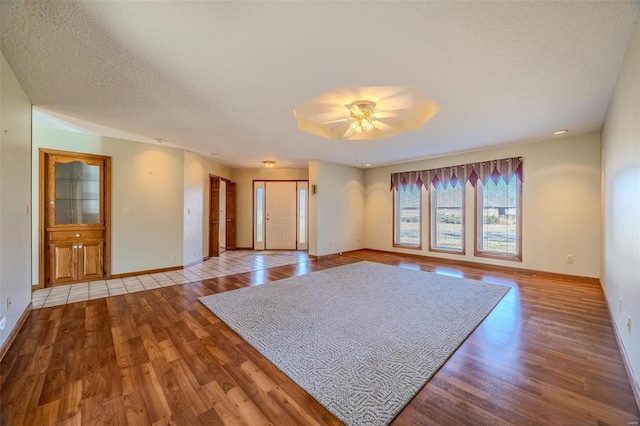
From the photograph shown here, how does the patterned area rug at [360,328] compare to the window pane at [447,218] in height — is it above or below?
below

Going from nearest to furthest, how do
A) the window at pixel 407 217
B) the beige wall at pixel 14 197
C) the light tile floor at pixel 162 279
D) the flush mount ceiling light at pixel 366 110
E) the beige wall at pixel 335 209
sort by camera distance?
the beige wall at pixel 14 197, the flush mount ceiling light at pixel 366 110, the light tile floor at pixel 162 279, the beige wall at pixel 335 209, the window at pixel 407 217

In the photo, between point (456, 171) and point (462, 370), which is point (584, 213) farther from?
point (462, 370)

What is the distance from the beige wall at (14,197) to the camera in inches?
82.7

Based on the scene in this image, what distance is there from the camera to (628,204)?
6.37 feet

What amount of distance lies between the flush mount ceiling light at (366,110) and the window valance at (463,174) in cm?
235

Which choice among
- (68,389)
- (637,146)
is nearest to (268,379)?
(68,389)

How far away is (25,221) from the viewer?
2.68 m

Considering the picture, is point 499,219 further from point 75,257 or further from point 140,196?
point 75,257

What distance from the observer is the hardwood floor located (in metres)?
1.46

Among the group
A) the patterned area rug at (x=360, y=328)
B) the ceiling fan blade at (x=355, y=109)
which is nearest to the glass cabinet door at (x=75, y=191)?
the patterned area rug at (x=360, y=328)

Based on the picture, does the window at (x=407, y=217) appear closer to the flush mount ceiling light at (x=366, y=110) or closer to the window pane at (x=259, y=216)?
the flush mount ceiling light at (x=366, y=110)

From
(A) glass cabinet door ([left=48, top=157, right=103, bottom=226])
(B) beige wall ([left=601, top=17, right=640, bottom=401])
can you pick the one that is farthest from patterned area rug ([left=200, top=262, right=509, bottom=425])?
(A) glass cabinet door ([left=48, top=157, right=103, bottom=226])

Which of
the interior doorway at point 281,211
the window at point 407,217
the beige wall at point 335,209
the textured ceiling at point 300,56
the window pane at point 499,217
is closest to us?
the textured ceiling at point 300,56

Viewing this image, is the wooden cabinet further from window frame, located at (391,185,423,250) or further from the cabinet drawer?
window frame, located at (391,185,423,250)
